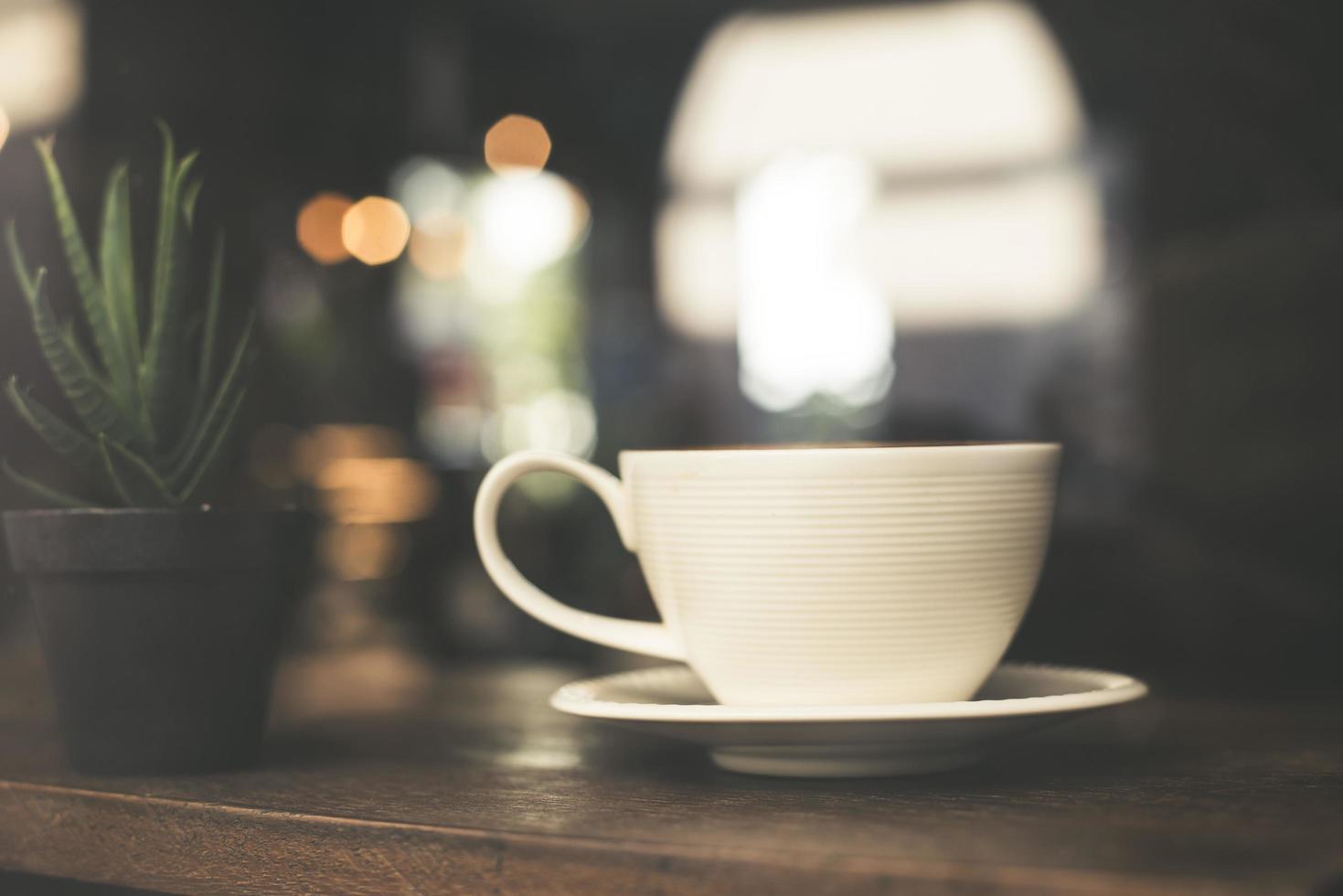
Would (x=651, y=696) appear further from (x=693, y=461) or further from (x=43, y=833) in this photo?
(x=43, y=833)

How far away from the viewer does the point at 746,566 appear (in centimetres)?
53

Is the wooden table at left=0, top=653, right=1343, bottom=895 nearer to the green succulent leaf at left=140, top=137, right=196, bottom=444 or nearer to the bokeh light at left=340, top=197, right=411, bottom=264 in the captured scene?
the green succulent leaf at left=140, top=137, right=196, bottom=444

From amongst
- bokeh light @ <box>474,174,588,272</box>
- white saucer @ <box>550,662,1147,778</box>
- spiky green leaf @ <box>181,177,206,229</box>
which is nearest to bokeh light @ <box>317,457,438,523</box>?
bokeh light @ <box>474,174,588,272</box>

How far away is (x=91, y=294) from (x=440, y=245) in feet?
16.7

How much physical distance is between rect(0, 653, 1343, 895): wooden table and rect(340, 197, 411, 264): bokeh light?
15.6ft

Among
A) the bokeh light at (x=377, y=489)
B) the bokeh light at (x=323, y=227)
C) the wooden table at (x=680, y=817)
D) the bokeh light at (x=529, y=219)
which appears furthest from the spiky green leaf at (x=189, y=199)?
the bokeh light at (x=529, y=219)

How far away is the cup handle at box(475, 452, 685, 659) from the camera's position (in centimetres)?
60

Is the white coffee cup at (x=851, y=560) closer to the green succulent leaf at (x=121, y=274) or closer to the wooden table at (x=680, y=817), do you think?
the wooden table at (x=680, y=817)

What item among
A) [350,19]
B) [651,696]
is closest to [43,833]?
[651,696]

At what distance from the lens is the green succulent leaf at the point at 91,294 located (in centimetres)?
63

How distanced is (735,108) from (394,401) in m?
1.70

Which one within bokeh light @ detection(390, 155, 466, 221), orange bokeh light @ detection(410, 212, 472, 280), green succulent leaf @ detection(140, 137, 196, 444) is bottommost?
green succulent leaf @ detection(140, 137, 196, 444)

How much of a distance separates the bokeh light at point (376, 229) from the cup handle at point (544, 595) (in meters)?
4.83

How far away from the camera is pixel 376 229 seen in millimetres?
5391
